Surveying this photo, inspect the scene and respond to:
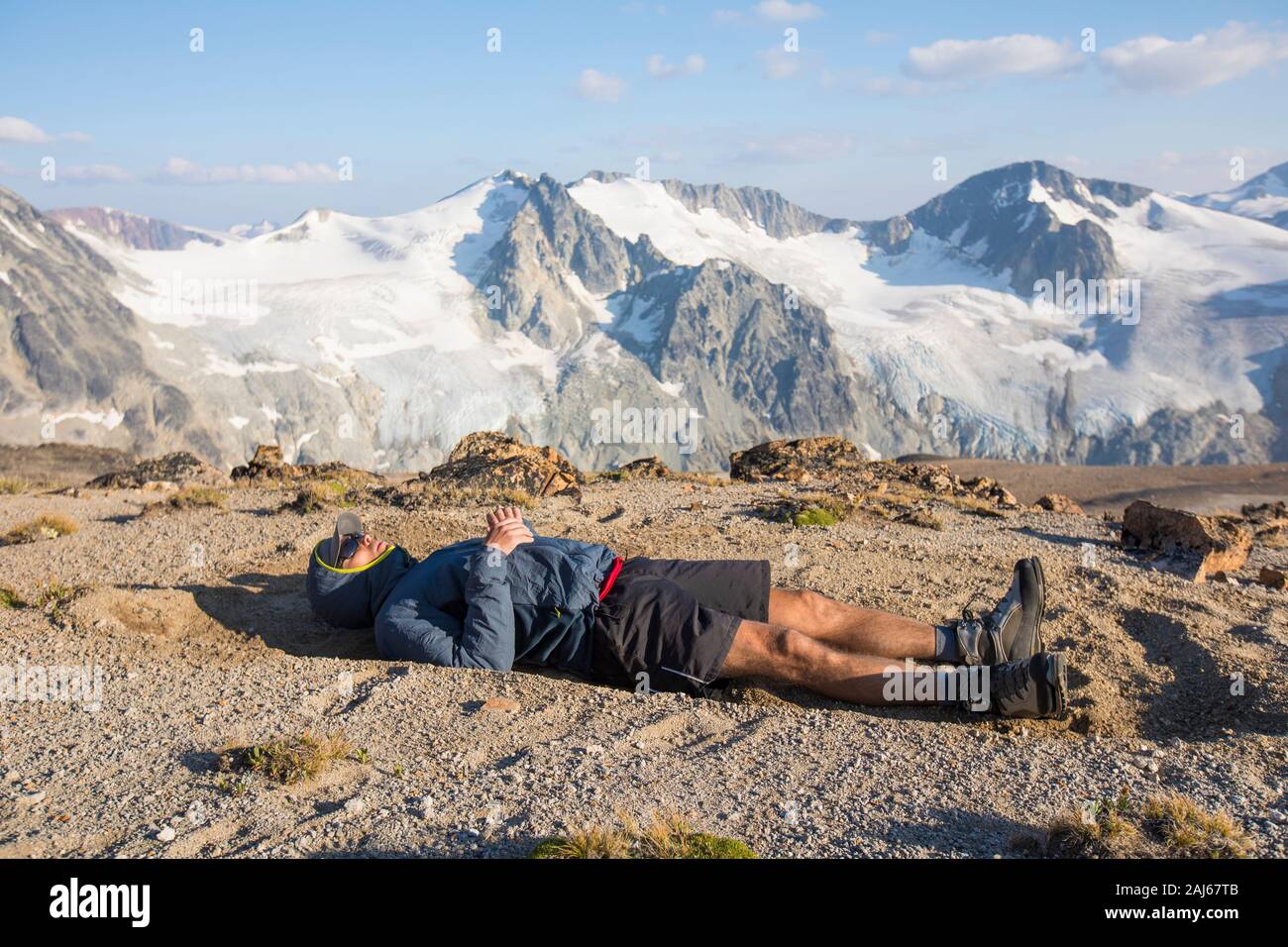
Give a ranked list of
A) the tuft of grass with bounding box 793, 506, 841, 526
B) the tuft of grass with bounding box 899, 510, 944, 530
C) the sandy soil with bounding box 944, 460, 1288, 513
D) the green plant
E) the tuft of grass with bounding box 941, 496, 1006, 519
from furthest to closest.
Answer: the sandy soil with bounding box 944, 460, 1288, 513, the green plant, the tuft of grass with bounding box 941, 496, 1006, 519, the tuft of grass with bounding box 899, 510, 944, 530, the tuft of grass with bounding box 793, 506, 841, 526

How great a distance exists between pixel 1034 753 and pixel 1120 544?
7.46 meters

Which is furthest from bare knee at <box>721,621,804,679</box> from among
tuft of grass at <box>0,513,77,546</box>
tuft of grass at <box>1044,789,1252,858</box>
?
tuft of grass at <box>0,513,77,546</box>

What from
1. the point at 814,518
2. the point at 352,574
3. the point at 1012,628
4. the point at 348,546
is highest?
the point at 348,546

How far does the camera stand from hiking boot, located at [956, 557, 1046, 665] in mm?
6598

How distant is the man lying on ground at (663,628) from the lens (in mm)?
6473

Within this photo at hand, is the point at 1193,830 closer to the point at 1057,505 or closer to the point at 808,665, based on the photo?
the point at 808,665

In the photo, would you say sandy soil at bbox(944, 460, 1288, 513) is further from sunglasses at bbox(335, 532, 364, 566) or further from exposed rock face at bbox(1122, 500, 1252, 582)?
sunglasses at bbox(335, 532, 364, 566)

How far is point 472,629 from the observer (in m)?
6.60

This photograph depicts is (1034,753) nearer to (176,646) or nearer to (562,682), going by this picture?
(562,682)

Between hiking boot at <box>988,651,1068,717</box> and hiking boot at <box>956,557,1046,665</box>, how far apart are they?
0.38 meters

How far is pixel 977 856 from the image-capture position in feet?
14.8

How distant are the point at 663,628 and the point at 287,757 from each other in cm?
246

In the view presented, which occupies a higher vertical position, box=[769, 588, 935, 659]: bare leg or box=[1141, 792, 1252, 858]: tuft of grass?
box=[769, 588, 935, 659]: bare leg

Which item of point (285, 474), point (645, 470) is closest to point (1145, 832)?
point (645, 470)
